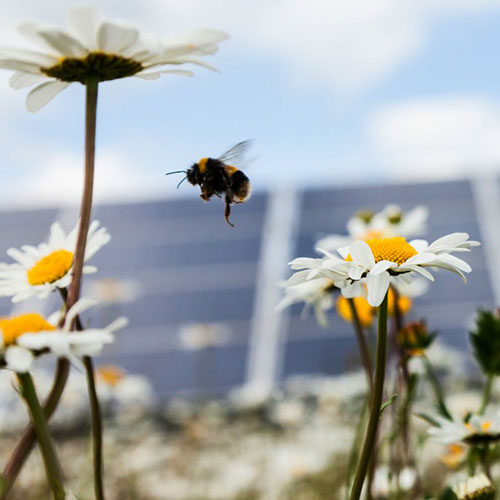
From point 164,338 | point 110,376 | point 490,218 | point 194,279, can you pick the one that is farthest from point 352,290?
point 490,218

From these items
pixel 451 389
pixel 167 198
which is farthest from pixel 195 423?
pixel 167 198

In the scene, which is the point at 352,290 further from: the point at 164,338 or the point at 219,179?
the point at 164,338

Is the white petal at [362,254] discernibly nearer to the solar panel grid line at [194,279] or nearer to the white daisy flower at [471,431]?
the white daisy flower at [471,431]

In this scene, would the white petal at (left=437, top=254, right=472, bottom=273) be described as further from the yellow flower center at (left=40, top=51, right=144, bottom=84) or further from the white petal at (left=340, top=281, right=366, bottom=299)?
the yellow flower center at (left=40, top=51, right=144, bottom=84)

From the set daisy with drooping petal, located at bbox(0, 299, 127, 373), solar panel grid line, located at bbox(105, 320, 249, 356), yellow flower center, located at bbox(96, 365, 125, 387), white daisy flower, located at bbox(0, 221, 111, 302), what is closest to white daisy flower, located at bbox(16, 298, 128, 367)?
daisy with drooping petal, located at bbox(0, 299, 127, 373)

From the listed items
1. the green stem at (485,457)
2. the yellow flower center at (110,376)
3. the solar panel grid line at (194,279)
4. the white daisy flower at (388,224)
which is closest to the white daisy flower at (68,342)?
the green stem at (485,457)

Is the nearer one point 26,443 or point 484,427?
point 26,443
